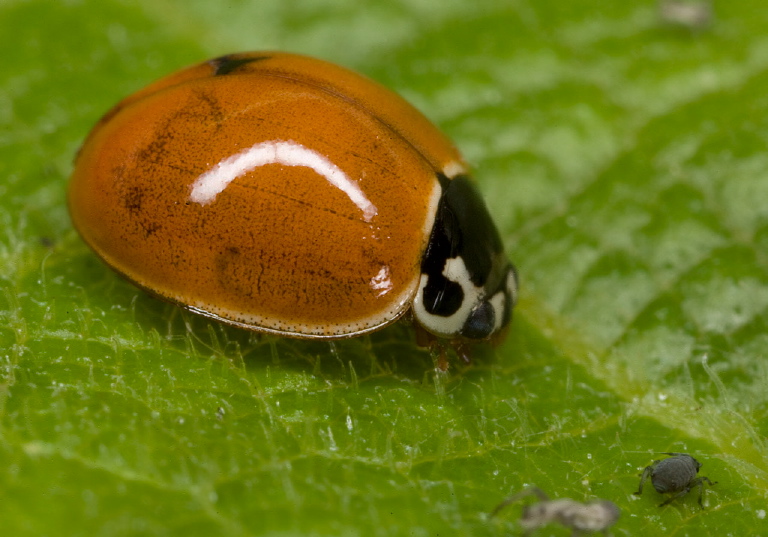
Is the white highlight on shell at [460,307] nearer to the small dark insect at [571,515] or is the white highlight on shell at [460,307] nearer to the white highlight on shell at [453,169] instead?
the white highlight on shell at [453,169]

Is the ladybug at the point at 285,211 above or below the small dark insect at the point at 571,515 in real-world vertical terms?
above

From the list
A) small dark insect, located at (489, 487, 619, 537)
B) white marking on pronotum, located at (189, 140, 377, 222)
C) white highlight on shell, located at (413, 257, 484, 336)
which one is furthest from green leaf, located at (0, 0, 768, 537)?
white marking on pronotum, located at (189, 140, 377, 222)

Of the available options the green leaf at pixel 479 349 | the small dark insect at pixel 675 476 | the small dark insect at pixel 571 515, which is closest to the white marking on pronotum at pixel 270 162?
the green leaf at pixel 479 349

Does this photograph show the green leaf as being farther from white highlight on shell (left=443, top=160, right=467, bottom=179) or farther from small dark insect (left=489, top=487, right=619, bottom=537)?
white highlight on shell (left=443, top=160, right=467, bottom=179)

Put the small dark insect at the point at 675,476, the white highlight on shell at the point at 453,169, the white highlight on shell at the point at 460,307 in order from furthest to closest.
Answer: the white highlight on shell at the point at 453,169, the white highlight on shell at the point at 460,307, the small dark insect at the point at 675,476

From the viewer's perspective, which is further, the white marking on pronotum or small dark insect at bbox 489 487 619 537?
the white marking on pronotum

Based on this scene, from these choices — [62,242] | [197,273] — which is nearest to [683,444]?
[197,273]

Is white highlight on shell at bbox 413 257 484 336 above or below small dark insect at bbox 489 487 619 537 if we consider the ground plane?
above
